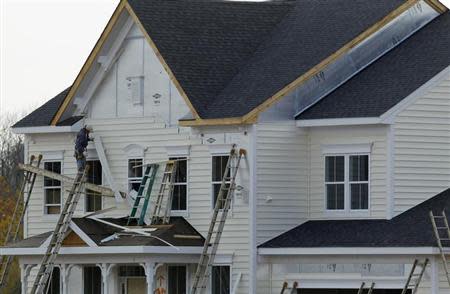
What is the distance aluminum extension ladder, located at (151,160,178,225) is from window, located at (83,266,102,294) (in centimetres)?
313

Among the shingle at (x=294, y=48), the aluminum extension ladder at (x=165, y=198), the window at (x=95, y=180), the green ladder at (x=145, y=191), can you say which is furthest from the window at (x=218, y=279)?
the window at (x=95, y=180)

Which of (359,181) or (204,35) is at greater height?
(204,35)

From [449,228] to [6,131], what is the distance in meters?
80.2

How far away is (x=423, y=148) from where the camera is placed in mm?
51875

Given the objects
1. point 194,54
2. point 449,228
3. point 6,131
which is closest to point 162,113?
point 194,54

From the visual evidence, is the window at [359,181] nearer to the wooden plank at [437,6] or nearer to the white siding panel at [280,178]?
the white siding panel at [280,178]

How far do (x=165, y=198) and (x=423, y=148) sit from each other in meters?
7.69

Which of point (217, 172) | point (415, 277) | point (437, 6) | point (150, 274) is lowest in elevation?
point (150, 274)

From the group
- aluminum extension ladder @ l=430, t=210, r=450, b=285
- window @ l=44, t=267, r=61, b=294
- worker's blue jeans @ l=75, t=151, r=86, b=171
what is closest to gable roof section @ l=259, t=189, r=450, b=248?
aluminum extension ladder @ l=430, t=210, r=450, b=285

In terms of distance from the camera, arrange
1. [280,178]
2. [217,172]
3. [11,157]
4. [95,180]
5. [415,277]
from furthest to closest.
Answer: [11,157] → [95,180] → [217,172] → [280,178] → [415,277]

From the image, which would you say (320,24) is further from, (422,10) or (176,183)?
(176,183)

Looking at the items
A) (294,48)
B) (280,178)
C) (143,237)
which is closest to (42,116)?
(143,237)

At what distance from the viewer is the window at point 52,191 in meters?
57.6

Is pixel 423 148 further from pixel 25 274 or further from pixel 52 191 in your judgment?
pixel 25 274
